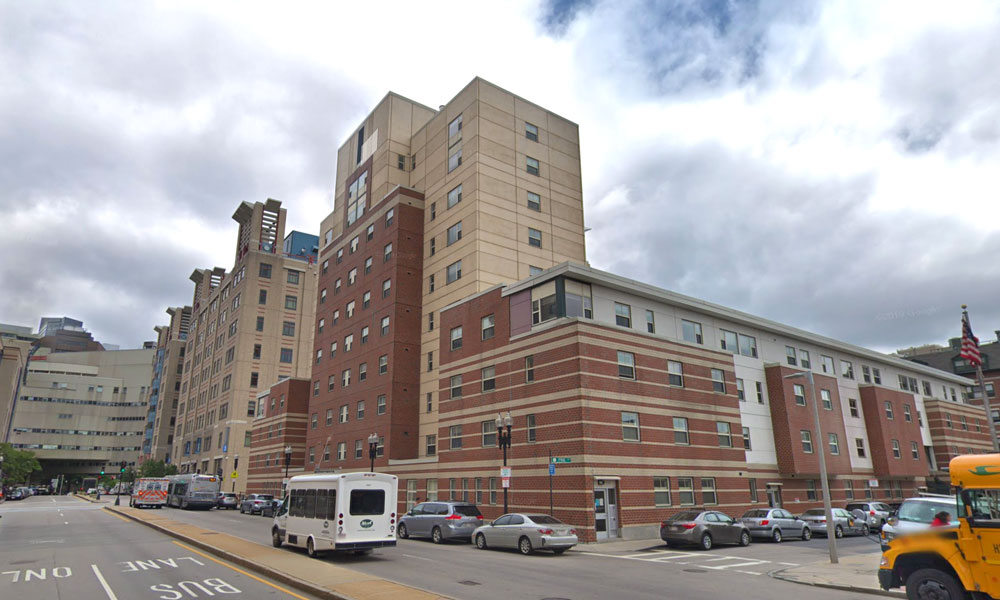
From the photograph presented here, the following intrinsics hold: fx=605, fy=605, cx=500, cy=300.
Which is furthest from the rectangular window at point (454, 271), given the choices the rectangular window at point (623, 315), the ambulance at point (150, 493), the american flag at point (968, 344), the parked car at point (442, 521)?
the ambulance at point (150, 493)

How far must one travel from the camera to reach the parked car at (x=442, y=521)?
87.6 ft

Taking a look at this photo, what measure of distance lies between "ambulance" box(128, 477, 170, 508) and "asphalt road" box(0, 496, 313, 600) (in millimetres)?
31623

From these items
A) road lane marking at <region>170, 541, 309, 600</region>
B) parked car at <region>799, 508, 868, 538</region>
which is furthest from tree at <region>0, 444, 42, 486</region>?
parked car at <region>799, 508, 868, 538</region>

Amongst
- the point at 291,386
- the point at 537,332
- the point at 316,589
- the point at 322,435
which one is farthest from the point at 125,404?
the point at 316,589

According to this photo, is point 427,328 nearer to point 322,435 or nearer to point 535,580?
point 322,435

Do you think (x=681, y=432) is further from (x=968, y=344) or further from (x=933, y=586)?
(x=933, y=586)

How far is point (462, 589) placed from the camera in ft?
46.2

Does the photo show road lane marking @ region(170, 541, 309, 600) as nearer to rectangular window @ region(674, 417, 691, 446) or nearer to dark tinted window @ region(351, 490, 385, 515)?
dark tinted window @ region(351, 490, 385, 515)

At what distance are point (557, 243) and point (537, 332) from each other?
16.6m

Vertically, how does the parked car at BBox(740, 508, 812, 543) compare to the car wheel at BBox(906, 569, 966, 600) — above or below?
below

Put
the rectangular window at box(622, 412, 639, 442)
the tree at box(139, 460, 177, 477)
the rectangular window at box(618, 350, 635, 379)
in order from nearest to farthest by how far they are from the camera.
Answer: the rectangular window at box(622, 412, 639, 442), the rectangular window at box(618, 350, 635, 379), the tree at box(139, 460, 177, 477)

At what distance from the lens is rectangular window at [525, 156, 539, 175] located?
46.8 meters

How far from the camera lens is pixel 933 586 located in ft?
37.4

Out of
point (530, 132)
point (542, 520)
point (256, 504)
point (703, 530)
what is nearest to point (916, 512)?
point (703, 530)
